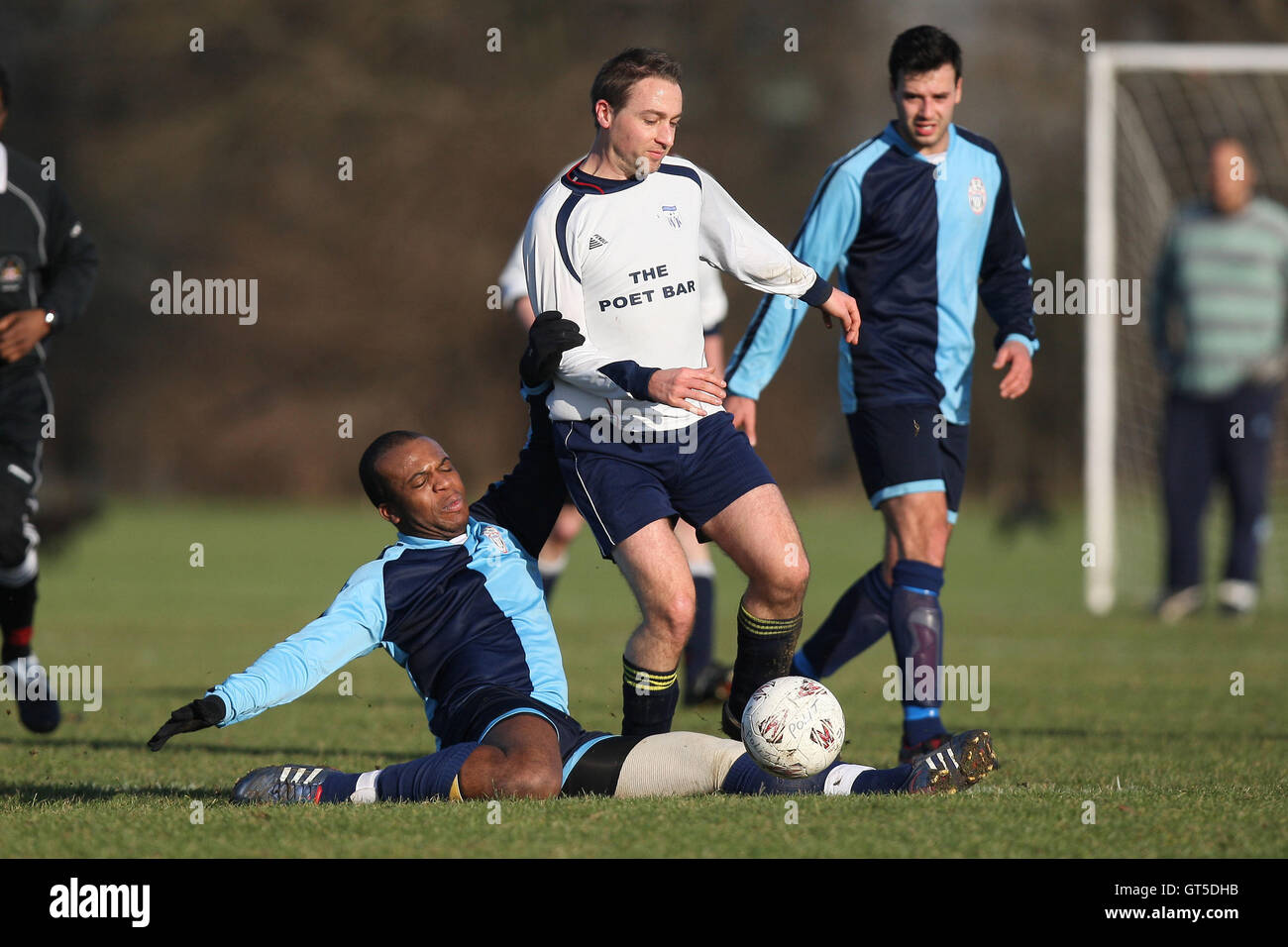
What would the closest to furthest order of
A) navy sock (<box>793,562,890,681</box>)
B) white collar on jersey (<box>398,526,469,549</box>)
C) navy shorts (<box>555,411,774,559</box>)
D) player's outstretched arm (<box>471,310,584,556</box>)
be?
navy shorts (<box>555,411,774,559</box>)
white collar on jersey (<box>398,526,469,549</box>)
player's outstretched arm (<box>471,310,584,556</box>)
navy sock (<box>793,562,890,681</box>)

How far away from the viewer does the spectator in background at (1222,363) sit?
37.8ft

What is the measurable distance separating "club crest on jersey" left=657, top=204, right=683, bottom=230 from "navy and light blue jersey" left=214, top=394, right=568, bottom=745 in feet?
2.23

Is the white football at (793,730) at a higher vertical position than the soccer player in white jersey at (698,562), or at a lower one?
lower

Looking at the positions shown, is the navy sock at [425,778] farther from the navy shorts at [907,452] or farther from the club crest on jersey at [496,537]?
the navy shorts at [907,452]

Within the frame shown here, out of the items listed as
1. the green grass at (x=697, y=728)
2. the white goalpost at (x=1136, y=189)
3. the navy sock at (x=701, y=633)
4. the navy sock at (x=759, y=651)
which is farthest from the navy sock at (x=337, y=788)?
the white goalpost at (x=1136, y=189)

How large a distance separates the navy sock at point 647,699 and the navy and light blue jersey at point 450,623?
0.20 m

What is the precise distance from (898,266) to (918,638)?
1.29m

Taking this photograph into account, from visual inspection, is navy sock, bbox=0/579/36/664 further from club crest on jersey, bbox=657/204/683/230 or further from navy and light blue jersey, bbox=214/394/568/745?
club crest on jersey, bbox=657/204/683/230

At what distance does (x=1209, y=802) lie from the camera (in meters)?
4.38

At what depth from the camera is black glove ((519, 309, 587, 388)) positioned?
4.70 meters

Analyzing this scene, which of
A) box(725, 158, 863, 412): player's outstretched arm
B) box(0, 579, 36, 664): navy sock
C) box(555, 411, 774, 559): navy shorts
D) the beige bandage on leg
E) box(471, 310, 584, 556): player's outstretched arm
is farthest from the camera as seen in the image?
box(0, 579, 36, 664): navy sock

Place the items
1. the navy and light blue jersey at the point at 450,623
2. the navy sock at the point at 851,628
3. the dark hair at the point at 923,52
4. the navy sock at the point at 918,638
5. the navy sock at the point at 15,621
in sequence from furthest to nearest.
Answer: the navy sock at the point at 15,621 → the navy sock at the point at 851,628 → the dark hair at the point at 923,52 → the navy sock at the point at 918,638 → the navy and light blue jersey at the point at 450,623

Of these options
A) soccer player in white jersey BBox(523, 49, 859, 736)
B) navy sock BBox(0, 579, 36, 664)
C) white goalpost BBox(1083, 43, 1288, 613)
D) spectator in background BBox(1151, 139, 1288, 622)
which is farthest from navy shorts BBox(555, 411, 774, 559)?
spectator in background BBox(1151, 139, 1288, 622)

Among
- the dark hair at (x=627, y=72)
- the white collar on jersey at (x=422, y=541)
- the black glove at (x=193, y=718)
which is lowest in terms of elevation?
the black glove at (x=193, y=718)
